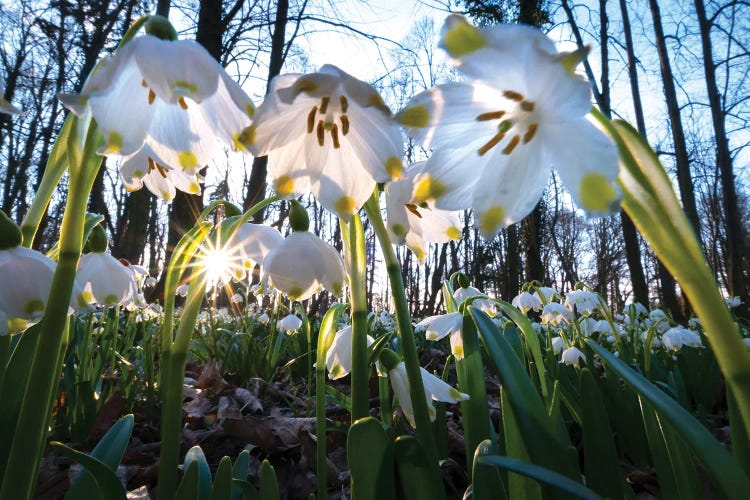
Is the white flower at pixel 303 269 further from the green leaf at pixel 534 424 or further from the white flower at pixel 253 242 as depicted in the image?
the green leaf at pixel 534 424

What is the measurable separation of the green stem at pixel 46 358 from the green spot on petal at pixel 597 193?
0.64 metres

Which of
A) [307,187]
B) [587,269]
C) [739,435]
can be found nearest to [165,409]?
[307,187]

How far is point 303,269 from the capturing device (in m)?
1.08

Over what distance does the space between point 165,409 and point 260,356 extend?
2648 mm

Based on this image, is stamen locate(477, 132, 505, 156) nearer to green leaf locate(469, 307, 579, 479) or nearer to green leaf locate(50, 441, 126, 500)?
green leaf locate(469, 307, 579, 479)

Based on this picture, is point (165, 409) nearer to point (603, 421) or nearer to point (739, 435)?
point (603, 421)

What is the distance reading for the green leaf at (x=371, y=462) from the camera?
2.86ft

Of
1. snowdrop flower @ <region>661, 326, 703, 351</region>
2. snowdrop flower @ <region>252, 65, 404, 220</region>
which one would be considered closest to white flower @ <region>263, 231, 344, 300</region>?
snowdrop flower @ <region>252, 65, 404, 220</region>

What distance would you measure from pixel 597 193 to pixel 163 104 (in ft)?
2.23

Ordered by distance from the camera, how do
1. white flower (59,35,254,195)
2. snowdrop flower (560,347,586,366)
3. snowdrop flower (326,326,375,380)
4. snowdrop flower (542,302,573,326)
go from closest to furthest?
1. white flower (59,35,254,195)
2. snowdrop flower (326,326,375,380)
3. snowdrop flower (560,347,586,366)
4. snowdrop flower (542,302,573,326)

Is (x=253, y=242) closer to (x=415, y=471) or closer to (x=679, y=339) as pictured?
(x=415, y=471)

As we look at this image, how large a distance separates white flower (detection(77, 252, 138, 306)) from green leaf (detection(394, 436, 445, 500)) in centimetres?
82

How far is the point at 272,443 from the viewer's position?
194 cm

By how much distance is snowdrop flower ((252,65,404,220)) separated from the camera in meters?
0.77
